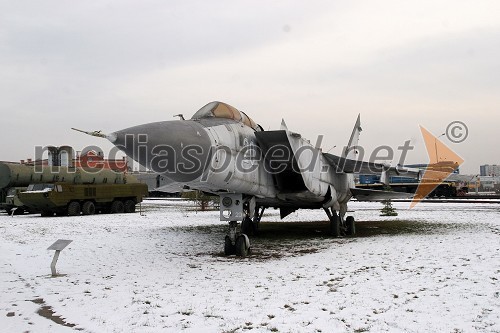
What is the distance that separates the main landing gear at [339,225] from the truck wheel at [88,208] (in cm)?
1509

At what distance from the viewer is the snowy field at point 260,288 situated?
172 inches

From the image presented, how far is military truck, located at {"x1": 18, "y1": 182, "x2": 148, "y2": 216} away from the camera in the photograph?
2161cm

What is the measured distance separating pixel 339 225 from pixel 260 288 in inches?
294

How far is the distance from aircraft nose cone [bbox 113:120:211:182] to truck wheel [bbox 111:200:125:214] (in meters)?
19.6

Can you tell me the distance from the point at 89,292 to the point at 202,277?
1671 millimetres

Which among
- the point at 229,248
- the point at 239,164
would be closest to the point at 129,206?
the point at 229,248

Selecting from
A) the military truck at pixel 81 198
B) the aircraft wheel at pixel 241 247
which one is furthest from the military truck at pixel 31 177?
the aircraft wheel at pixel 241 247

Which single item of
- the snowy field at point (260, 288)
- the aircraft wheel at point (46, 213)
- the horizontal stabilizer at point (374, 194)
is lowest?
the snowy field at point (260, 288)

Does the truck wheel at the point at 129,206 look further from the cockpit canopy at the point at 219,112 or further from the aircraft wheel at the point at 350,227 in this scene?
the cockpit canopy at the point at 219,112

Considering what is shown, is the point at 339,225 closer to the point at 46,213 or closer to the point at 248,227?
the point at 248,227

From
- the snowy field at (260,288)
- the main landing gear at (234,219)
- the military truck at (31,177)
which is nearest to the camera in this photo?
the snowy field at (260,288)

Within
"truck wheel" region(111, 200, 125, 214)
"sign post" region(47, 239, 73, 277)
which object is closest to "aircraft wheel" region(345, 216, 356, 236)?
"sign post" region(47, 239, 73, 277)

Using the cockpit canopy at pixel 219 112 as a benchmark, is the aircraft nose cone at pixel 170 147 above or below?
below

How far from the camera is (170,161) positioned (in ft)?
19.7
